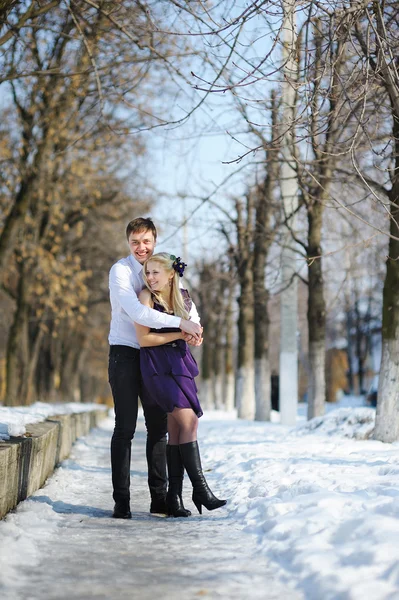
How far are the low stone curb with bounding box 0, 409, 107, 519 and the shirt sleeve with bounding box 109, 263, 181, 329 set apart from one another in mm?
1287

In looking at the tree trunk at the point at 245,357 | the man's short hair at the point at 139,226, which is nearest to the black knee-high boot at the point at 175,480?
the man's short hair at the point at 139,226

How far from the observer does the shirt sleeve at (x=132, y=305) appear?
6066mm

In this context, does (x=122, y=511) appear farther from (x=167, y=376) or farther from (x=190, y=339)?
(x=190, y=339)

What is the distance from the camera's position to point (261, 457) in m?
9.26

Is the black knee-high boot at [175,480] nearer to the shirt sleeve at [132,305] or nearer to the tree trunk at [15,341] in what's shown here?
the shirt sleeve at [132,305]

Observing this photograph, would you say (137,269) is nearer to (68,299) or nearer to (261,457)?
(261,457)

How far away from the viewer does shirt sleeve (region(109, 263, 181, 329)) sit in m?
6.07

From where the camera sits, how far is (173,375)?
6.20 metres

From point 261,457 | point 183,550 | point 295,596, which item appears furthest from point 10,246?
point 295,596

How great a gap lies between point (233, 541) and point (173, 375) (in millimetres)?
1428

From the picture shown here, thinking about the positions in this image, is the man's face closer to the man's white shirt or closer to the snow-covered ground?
the man's white shirt

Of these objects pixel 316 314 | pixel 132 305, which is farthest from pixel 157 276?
pixel 316 314

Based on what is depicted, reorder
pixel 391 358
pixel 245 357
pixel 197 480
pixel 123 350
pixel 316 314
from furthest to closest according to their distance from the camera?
pixel 245 357
pixel 316 314
pixel 391 358
pixel 123 350
pixel 197 480

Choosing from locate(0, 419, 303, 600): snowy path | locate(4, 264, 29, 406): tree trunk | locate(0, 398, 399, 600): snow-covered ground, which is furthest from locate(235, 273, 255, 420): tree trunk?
locate(0, 419, 303, 600): snowy path
